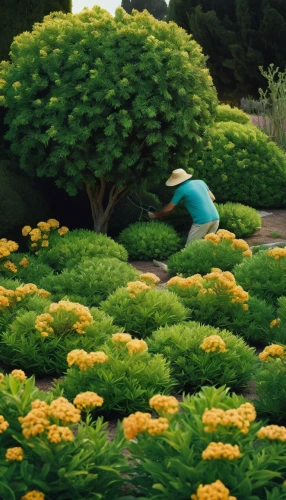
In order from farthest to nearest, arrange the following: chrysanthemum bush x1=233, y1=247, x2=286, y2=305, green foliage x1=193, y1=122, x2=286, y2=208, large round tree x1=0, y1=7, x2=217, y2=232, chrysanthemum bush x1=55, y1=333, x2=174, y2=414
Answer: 1. green foliage x1=193, y1=122, x2=286, y2=208
2. large round tree x1=0, y1=7, x2=217, y2=232
3. chrysanthemum bush x1=233, y1=247, x2=286, y2=305
4. chrysanthemum bush x1=55, y1=333, x2=174, y2=414

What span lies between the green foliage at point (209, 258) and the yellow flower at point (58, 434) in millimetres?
4932

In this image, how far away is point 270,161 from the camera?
12.7 metres

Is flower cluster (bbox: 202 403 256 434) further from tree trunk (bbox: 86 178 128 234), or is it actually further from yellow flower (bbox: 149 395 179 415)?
tree trunk (bbox: 86 178 128 234)

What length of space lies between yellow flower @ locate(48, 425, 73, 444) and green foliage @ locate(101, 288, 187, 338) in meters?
2.72

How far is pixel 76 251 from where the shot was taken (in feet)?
28.0

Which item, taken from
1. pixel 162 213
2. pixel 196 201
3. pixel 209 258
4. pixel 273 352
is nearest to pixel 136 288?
pixel 273 352

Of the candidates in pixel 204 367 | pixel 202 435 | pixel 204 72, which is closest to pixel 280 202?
pixel 204 72

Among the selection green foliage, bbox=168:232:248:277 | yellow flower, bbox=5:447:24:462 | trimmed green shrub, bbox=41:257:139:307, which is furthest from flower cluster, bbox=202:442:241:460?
green foliage, bbox=168:232:248:277

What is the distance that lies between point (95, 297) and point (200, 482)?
3.79 m

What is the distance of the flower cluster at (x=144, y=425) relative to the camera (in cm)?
344

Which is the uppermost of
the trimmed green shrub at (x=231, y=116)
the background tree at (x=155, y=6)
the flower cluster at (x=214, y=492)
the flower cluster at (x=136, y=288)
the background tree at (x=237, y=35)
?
the background tree at (x=155, y=6)

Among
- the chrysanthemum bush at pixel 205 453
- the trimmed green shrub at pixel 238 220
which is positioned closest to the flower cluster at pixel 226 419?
the chrysanthemum bush at pixel 205 453

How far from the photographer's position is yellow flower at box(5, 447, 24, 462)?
350 cm

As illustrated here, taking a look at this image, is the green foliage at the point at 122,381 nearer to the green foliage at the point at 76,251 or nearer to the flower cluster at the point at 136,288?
Answer: the flower cluster at the point at 136,288
